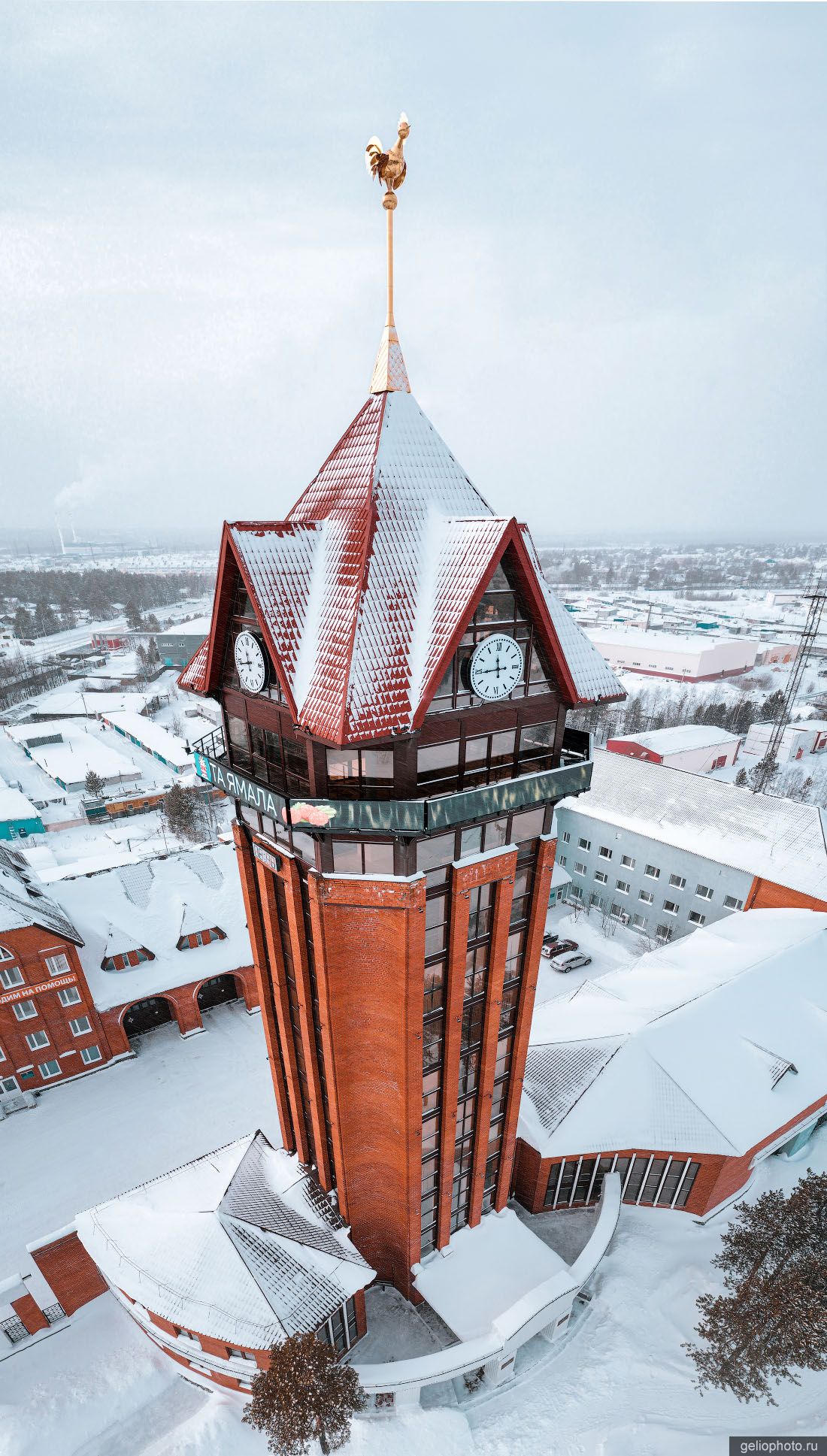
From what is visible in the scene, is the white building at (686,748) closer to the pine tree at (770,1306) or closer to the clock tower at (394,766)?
the pine tree at (770,1306)

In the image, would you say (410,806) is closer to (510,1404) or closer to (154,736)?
(510,1404)

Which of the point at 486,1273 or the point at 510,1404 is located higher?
the point at 486,1273

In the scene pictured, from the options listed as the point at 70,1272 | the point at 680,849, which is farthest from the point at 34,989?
the point at 680,849

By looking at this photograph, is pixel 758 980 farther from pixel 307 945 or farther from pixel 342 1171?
pixel 307 945

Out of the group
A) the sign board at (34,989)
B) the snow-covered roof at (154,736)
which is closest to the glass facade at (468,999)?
the sign board at (34,989)

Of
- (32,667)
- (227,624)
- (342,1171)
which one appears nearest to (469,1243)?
(342,1171)
